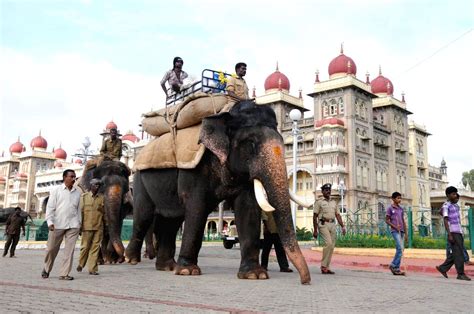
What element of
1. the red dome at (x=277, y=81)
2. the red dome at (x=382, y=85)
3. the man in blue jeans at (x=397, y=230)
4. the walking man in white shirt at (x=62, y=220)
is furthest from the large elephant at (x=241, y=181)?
the red dome at (x=382, y=85)

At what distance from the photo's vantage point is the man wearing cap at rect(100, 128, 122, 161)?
9.69 meters

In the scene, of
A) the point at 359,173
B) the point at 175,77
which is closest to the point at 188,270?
the point at 175,77

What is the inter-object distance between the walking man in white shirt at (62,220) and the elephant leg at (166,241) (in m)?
1.69

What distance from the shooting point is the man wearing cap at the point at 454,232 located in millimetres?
7746

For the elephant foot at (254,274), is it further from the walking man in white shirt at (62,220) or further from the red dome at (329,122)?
the red dome at (329,122)

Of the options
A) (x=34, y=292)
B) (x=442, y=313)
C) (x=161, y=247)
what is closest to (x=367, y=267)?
(x=161, y=247)

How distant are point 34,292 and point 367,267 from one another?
8004 mm

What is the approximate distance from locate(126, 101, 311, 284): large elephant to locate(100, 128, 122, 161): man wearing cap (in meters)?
2.93

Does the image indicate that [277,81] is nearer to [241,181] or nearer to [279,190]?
[241,181]

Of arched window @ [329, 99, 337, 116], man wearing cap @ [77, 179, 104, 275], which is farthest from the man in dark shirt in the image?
arched window @ [329, 99, 337, 116]

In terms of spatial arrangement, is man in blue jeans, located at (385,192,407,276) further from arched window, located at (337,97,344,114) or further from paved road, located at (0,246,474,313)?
arched window, located at (337,97,344,114)

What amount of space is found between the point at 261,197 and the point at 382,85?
1947 inches

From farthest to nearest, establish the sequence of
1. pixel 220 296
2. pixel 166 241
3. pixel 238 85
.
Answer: pixel 166 241
pixel 238 85
pixel 220 296

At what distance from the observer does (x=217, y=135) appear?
248 inches
